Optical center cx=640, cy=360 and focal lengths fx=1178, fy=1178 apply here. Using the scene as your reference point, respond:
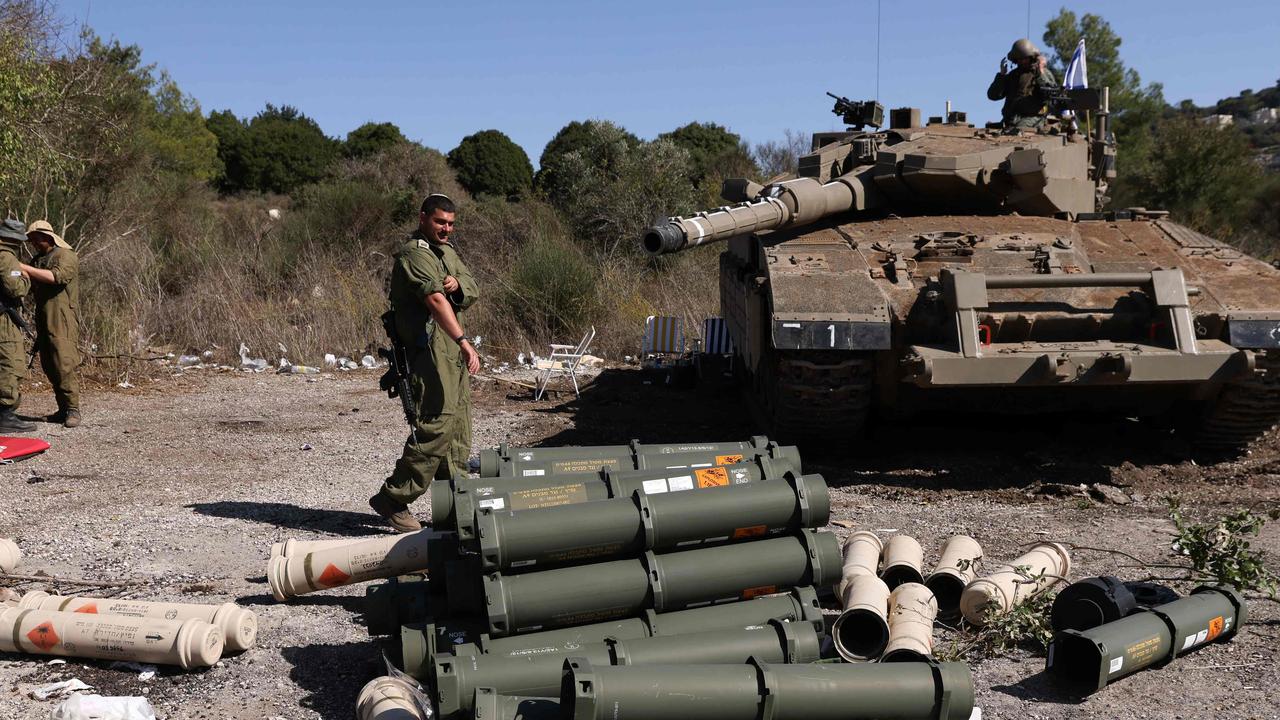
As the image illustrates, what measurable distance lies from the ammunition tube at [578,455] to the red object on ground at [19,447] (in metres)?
5.22

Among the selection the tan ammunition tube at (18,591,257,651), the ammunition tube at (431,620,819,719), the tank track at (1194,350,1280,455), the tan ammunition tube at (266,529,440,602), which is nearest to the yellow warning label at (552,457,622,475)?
the tan ammunition tube at (266,529,440,602)

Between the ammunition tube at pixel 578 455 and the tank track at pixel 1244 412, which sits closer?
the ammunition tube at pixel 578 455

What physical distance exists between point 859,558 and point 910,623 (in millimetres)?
679

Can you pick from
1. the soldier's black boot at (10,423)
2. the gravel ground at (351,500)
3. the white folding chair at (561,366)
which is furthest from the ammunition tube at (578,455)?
the white folding chair at (561,366)

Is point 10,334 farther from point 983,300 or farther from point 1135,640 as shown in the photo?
point 1135,640

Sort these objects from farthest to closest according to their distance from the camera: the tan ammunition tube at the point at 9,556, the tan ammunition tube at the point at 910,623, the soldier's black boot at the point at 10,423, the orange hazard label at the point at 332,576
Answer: the soldier's black boot at the point at 10,423
the tan ammunition tube at the point at 9,556
the orange hazard label at the point at 332,576
the tan ammunition tube at the point at 910,623

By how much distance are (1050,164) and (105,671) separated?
25.8 feet

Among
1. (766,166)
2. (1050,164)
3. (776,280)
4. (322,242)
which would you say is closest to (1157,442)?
(1050,164)

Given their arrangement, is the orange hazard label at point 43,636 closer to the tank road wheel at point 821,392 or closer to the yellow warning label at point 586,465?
the yellow warning label at point 586,465

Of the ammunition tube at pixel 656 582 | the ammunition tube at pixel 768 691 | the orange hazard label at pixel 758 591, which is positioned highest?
the ammunition tube at pixel 656 582

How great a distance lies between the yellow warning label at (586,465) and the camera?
16.4 ft

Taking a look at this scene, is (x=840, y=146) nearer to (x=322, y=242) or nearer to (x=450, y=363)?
(x=450, y=363)

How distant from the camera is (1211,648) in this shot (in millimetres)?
4836

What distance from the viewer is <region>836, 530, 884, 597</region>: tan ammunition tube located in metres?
5.04
